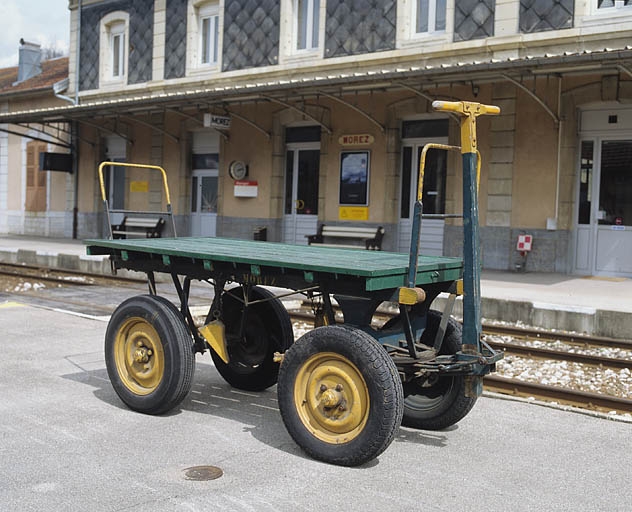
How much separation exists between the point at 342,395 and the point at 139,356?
180 centimetres

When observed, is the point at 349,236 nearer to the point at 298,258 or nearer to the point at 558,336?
the point at 558,336

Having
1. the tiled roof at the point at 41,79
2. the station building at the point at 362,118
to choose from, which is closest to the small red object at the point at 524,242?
the station building at the point at 362,118

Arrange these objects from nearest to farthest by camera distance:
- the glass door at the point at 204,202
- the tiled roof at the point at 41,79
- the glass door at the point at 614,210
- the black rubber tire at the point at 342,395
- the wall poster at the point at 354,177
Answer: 1. the black rubber tire at the point at 342,395
2. the glass door at the point at 614,210
3. the wall poster at the point at 354,177
4. the glass door at the point at 204,202
5. the tiled roof at the point at 41,79

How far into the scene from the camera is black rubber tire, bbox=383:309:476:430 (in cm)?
529

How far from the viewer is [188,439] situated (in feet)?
16.6

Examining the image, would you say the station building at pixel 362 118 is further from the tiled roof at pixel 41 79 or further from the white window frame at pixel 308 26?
the tiled roof at pixel 41 79

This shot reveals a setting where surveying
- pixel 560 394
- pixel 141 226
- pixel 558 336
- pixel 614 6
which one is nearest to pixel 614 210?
pixel 614 6

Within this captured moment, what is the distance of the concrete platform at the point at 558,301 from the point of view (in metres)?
10.0

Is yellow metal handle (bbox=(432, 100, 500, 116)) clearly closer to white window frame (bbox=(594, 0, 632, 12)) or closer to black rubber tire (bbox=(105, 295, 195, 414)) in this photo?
black rubber tire (bbox=(105, 295, 195, 414))

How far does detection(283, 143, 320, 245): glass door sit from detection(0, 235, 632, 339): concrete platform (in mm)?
5294

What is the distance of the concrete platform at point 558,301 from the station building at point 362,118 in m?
1.48

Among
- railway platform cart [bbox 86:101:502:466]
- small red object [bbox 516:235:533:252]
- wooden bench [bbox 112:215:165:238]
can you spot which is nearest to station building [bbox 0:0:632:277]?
small red object [bbox 516:235:533:252]

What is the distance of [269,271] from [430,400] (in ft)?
4.96

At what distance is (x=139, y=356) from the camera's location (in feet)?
18.7
